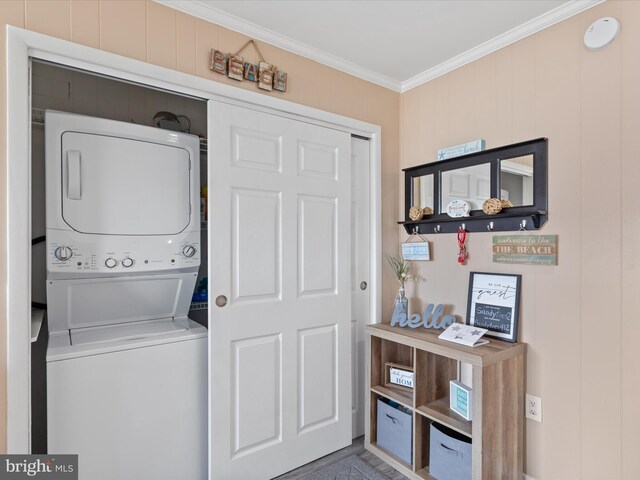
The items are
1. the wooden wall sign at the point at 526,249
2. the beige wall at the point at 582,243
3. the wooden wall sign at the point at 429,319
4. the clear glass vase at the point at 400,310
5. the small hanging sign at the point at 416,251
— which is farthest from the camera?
the small hanging sign at the point at 416,251

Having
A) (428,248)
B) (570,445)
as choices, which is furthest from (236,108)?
(570,445)

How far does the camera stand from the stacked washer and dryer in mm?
1589

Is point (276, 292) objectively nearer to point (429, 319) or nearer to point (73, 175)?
point (429, 319)

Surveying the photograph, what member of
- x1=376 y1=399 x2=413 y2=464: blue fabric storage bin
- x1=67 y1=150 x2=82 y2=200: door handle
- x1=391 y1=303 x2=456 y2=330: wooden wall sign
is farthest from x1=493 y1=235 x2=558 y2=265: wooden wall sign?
x1=67 y1=150 x2=82 y2=200: door handle

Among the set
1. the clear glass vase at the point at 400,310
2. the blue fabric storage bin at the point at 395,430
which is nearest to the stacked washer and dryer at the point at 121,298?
the blue fabric storage bin at the point at 395,430

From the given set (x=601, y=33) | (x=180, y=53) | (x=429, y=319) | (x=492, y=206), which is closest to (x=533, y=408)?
(x=429, y=319)

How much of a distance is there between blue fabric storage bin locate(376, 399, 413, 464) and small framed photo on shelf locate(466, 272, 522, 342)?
2.16 ft

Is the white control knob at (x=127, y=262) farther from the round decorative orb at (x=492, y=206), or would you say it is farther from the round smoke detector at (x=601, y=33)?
the round smoke detector at (x=601, y=33)

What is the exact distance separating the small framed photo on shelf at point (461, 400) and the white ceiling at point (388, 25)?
6.00 feet

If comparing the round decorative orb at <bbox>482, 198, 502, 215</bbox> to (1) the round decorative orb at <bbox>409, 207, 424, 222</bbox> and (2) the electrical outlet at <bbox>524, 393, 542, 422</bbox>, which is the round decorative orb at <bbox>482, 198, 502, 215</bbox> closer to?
(1) the round decorative orb at <bbox>409, 207, 424, 222</bbox>

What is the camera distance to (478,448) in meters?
1.66

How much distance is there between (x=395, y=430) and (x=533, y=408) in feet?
2.43

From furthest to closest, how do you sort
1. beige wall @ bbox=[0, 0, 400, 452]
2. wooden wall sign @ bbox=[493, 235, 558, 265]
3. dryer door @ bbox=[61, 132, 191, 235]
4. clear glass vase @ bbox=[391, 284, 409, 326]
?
clear glass vase @ bbox=[391, 284, 409, 326] → wooden wall sign @ bbox=[493, 235, 558, 265] → dryer door @ bbox=[61, 132, 191, 235] → beige wall @ bbox=[0, 0, 400, 452]

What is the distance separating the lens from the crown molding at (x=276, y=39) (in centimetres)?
173
